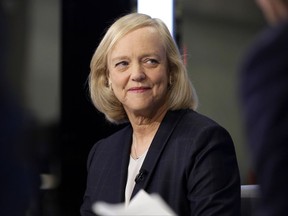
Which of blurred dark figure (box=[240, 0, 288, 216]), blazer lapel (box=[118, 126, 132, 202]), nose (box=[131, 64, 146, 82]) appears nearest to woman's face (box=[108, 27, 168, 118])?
nose (box=[131, 64, 146, 82])

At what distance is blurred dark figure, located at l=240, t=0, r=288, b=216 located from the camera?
0.89 metres

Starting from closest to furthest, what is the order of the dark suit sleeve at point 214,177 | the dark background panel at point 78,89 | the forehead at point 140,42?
the dark suit sleeve at point 214,177
the forehead at point 140,42
the dark background panel at point 78,89

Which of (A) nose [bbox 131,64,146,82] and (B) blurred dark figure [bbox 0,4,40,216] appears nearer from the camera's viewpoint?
(B) blurred dark figure [bbox 0,4,40,216]

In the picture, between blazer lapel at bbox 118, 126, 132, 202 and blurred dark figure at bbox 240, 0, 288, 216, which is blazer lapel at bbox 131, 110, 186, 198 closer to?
blazer lapel at bbox 118, 126, 132, 202

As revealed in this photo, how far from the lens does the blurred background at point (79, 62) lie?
4.26 metres

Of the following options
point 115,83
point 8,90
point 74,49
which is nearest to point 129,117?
point 115,83

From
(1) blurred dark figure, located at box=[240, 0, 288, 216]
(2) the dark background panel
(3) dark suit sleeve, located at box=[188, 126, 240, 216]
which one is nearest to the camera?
(1) blurred dark figure, located at box=[240, 0, 288, 216]

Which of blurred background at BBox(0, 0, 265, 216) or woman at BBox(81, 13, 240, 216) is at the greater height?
woman at BBox(81, 13, 240, 216)

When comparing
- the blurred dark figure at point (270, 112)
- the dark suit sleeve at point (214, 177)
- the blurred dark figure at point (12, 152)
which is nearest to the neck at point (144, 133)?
the dark suit sleeve at point (214, 177)

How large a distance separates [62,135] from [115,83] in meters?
2.23

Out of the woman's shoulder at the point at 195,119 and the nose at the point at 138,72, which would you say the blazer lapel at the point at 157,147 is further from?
the nose at the point at 138,72

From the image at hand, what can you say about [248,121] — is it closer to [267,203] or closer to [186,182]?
[267,203]

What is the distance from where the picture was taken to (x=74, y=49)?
4266 millimetres

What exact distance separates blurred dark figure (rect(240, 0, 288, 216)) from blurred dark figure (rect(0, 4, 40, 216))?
0.39 m
